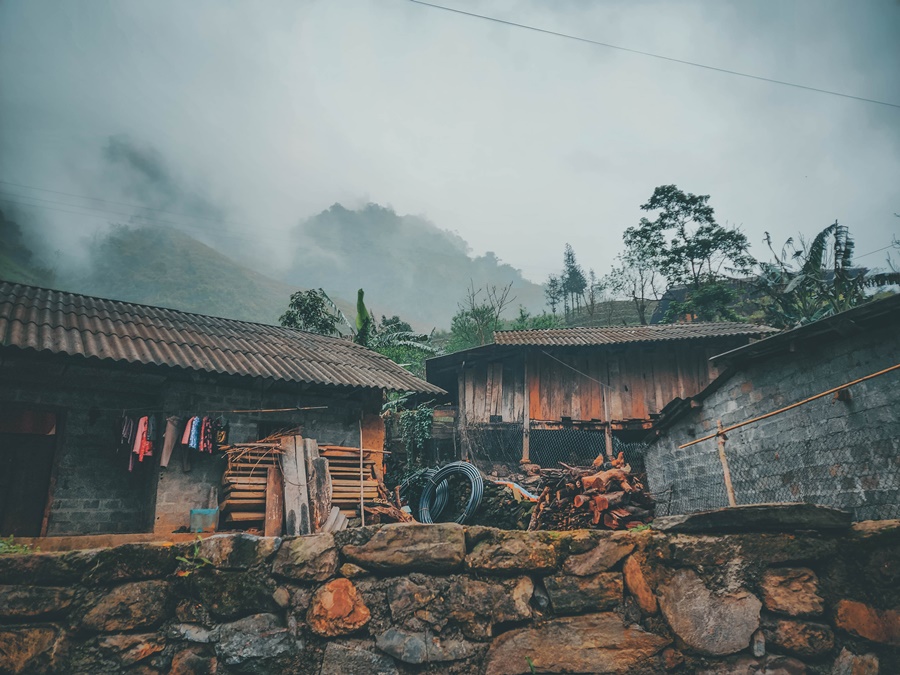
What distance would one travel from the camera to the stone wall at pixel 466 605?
2.37m

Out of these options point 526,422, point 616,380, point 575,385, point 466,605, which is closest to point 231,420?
point 466,605

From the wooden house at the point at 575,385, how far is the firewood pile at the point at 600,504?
22.1 feet

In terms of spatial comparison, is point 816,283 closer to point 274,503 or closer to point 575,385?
point 575,385

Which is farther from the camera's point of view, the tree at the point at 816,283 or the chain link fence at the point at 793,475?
the tree at the point at 816,283

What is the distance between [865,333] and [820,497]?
7.51 feet

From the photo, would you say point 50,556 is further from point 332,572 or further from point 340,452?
point 340,452

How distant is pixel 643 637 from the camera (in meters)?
2.49

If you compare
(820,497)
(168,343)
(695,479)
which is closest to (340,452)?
(168,343)

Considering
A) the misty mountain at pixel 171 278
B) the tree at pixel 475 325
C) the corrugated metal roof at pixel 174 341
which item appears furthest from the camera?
the misty mountain at pixel 171 278

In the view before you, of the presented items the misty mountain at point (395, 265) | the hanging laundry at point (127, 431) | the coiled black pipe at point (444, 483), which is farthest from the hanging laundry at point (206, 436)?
the misty mountain at point (395, 265)

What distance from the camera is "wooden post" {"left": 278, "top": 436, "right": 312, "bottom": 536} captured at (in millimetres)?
8602

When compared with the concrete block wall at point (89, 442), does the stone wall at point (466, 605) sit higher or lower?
lower

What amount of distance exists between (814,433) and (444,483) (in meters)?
8.64

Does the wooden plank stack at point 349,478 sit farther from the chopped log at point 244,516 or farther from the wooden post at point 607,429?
the wooden post at point 607,429
